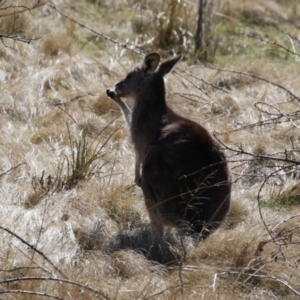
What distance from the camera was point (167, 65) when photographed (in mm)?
6742

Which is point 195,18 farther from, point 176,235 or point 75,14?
point 176,235

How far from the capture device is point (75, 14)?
10852mm

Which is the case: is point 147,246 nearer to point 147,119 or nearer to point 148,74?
point 147,119

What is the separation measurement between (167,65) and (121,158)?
1061 mm

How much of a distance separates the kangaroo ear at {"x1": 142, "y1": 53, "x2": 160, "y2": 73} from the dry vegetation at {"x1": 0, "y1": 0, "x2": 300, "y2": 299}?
0.75 ft

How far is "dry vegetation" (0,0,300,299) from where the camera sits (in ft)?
15.9

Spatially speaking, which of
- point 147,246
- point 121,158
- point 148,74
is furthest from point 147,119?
point 147,246

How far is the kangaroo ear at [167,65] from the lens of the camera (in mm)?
6730

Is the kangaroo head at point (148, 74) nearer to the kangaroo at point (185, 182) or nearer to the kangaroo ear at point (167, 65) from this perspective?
the kangaroo ear at point (167, 65)

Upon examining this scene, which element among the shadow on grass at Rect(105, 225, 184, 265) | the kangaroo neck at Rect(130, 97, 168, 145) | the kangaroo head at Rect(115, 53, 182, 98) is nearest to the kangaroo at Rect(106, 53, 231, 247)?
the shadow on grass at Rect(105, 225, 184, 265)

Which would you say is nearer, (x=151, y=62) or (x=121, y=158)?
(x=151, y=62)

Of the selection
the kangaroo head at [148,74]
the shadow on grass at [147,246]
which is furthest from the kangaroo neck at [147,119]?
the shadow on grass at [147,246]

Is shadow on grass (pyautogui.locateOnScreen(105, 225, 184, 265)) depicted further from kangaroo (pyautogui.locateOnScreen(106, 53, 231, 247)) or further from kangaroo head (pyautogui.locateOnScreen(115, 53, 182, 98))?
kangaroo head (pyautogui.locateOnScreen(115, 53, 182, 98))

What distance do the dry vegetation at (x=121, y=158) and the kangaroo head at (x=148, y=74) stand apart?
0.90 ft
